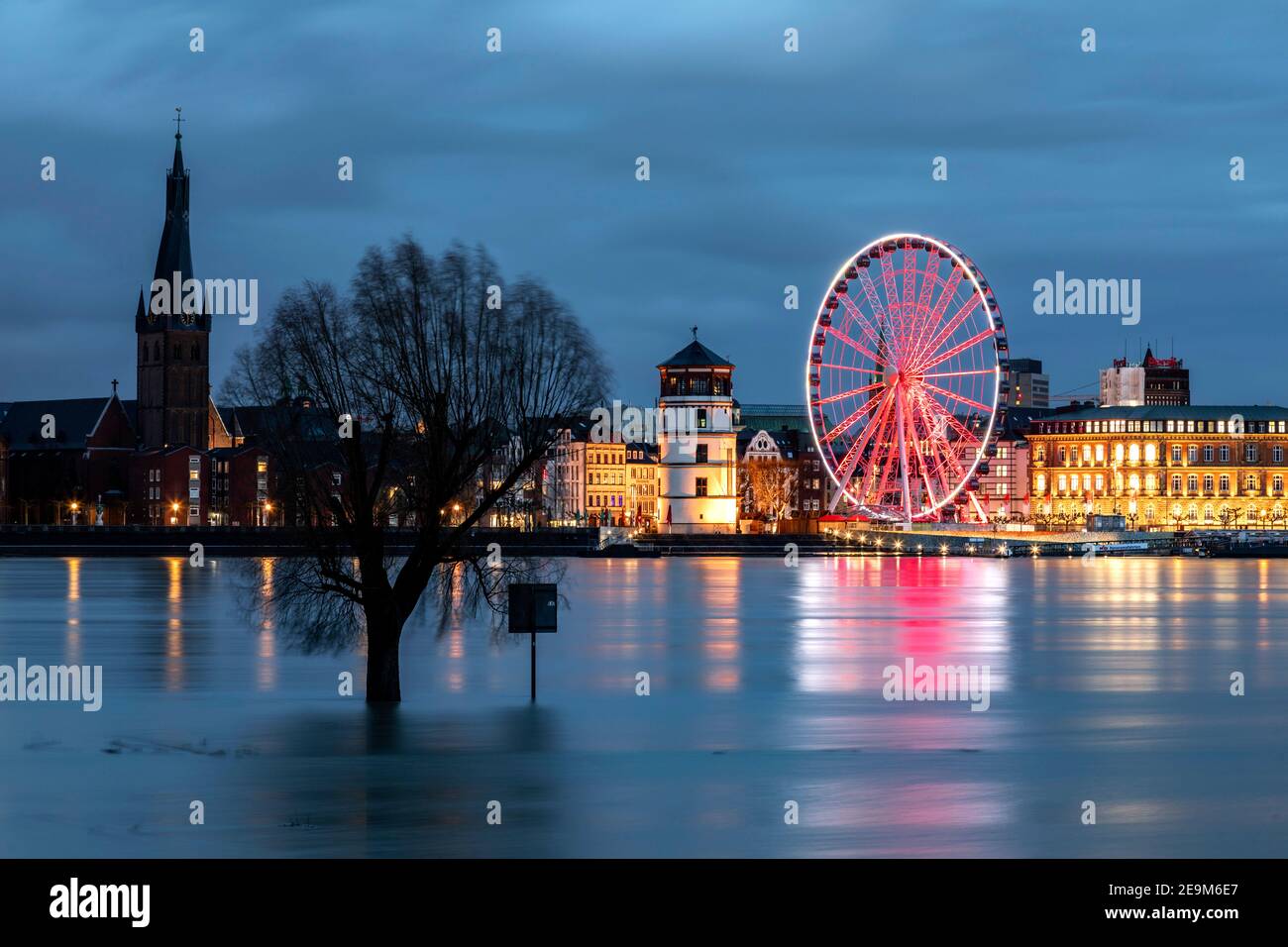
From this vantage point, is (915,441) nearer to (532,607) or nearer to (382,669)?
(382,669)

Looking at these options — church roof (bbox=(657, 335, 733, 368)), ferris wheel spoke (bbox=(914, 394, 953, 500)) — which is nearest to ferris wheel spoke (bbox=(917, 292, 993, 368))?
ferris wheel spoke (bbox=(914, 394, 953, 500))

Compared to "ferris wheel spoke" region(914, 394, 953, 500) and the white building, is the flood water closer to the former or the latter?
"ferris wheel spoke" region(914, 394, 953, 500)

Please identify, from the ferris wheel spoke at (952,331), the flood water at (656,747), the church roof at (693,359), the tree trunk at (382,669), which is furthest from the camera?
the church roof at (693,359)

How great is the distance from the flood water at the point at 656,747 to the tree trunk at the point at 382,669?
0.58 meters

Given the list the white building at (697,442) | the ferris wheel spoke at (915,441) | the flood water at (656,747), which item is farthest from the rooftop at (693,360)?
the flood water at (656,747)

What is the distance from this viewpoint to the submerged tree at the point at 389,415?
3569cm

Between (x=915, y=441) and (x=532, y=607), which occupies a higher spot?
(x=915, y=441)

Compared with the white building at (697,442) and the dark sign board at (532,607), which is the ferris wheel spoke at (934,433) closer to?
the white building at (697,442)

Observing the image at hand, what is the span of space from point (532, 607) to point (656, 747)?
328 centimetres

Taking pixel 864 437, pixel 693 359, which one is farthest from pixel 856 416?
pixel 693 359

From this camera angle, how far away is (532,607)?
34.3 meters

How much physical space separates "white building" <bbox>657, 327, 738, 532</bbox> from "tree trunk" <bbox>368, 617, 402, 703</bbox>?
142m
